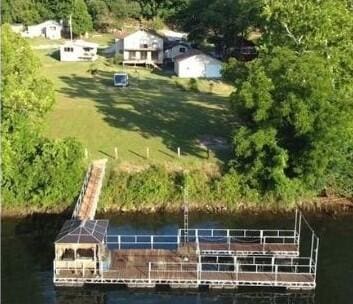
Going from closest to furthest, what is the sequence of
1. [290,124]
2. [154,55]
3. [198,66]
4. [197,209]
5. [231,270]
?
1. [231,270]
2. [197,209]
3. [290,124]
4. [198,66]
5. [154,55]

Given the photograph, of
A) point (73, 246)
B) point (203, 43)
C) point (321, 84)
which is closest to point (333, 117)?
point (321, 84)

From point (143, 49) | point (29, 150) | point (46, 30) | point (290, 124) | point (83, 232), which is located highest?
point (290, 124)

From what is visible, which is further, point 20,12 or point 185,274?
point 20,12

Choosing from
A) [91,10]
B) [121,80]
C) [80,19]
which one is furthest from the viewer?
[91,10]

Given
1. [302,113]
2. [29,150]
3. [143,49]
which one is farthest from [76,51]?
[302,113]

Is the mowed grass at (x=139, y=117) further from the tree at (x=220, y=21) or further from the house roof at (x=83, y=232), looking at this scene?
the tree at (x=220, y=21)

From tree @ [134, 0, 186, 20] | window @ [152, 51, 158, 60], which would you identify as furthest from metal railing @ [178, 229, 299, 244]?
tree @ [134, 0, 186, 20]

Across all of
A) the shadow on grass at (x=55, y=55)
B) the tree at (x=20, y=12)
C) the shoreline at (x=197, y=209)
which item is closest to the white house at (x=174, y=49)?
the shadow on grass at (x=55, y=55)

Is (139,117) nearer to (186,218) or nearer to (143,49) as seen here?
(186,218)
